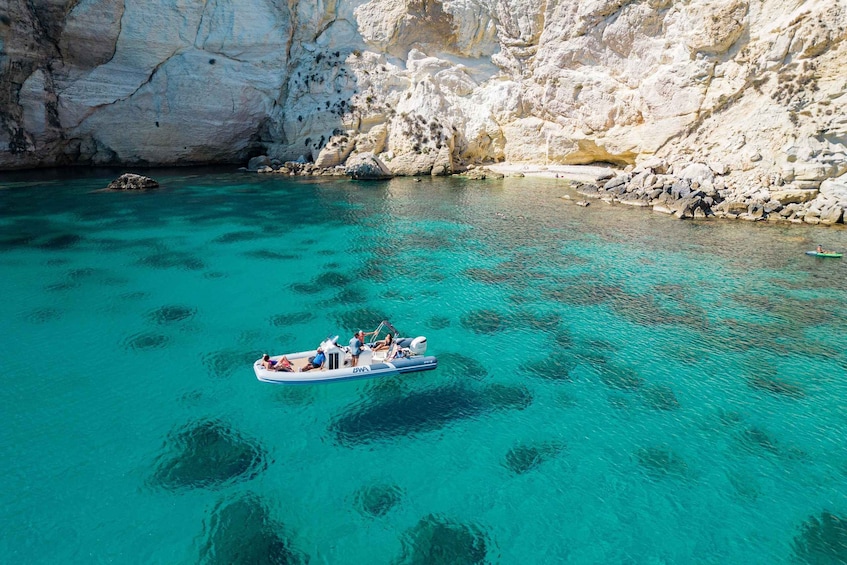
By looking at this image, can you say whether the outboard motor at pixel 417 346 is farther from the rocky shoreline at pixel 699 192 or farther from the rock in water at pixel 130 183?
the rock in water at pixel 130 183

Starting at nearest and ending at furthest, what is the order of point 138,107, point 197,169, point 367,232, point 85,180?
1. point 367,232
2. point 85,180
3. point 138,107
4. point 197,169

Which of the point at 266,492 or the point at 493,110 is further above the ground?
the point at 493,110

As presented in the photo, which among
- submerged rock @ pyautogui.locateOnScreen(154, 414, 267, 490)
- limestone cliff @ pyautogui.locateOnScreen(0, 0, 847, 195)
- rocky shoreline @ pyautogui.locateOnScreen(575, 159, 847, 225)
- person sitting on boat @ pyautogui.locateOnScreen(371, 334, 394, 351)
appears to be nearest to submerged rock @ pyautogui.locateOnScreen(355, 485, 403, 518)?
submerged rock @ pyautogui.locateOnScreen(154, 414, 267, 490)

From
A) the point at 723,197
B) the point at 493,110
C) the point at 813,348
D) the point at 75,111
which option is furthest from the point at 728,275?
the point at 75,111

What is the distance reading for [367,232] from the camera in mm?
37969

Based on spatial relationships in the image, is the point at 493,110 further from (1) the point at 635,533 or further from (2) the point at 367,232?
(1) the point at 635,533

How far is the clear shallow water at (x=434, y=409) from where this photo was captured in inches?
489

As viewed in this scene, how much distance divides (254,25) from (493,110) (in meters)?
30.2

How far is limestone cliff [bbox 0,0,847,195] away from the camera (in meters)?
48.7

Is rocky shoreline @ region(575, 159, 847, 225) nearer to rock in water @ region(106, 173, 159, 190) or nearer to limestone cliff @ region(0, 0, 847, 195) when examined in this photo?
limestone cliff @ region(0, 0, 847, 195)

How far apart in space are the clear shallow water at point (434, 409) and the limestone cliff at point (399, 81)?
2383 cm

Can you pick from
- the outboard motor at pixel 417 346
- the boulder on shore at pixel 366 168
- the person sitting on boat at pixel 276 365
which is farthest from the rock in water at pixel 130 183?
the outboard motor at pixel 417 346

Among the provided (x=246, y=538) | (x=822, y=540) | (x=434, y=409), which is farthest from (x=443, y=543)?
(x=822, y=540)

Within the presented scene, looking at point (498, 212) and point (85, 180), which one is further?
point (85, 180)
